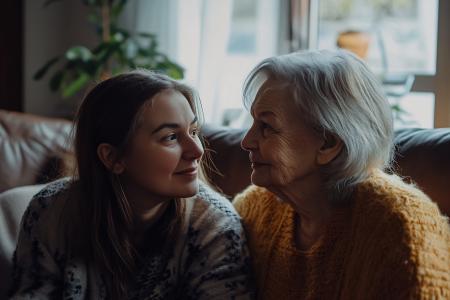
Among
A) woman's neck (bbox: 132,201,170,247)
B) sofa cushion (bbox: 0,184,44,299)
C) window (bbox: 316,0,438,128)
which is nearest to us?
woman's neck (bbox: 132,201,170,247)

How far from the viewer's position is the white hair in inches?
54.1

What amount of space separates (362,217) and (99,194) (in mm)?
630

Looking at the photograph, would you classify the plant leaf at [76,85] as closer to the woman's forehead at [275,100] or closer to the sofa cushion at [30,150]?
the sofa cushion at [30,150]

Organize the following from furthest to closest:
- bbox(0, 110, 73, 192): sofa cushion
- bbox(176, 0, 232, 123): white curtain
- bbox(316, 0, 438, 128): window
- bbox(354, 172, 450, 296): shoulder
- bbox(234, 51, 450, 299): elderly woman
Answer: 1. bbox(176, 0, 232, 123): white curtain
2. bbox(316, 0, 438, 128): window
3. bbox(0, 110, 73, 192): sofa cushion
4. bbox(234, 51, 450, 299): elderly woman
5. bbox(354, 172, 450, 296): shoulder

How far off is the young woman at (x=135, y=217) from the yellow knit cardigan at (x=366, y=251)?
72mm

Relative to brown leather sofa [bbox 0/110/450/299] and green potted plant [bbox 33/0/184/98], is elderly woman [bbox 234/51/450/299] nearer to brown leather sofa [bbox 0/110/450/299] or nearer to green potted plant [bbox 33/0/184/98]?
brown leather sofa [bbox 0/110/450/299]

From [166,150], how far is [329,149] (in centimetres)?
36

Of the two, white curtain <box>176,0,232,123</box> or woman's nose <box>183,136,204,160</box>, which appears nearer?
woman's nose <box>183,136,204,160</box>

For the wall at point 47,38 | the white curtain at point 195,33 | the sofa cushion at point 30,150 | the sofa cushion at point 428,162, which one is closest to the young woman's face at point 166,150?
the sofa cushion at point 428,162

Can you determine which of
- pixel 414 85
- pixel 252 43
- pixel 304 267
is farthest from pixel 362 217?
pixel 252 43

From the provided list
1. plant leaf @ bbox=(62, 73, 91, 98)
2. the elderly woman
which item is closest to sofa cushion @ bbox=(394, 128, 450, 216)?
the elderly woman

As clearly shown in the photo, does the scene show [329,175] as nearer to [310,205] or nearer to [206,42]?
[310,205]

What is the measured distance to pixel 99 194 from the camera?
1.59 metres

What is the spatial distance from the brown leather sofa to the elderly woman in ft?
0.69
